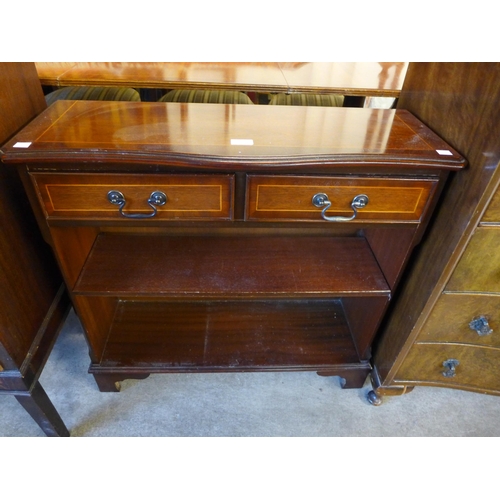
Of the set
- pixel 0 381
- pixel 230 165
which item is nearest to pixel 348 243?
pixel 230 165

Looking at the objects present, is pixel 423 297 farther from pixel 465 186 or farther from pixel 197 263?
pixel 197 263

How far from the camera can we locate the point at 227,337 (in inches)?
46.8

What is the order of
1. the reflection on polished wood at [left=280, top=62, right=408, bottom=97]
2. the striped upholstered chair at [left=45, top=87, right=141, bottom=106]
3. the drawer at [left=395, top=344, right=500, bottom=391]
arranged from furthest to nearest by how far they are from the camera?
the striped upholstered chair at [left=45, top=87, right=141, bottom=106] < the reflection on polished wood at [left=280, top=62, right=408, bottom=97] < the drawer at [left=395, top=344, right=500, bottom=391]

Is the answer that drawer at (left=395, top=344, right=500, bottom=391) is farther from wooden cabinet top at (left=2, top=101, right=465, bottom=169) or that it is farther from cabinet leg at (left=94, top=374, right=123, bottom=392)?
cabinet leg at (left=94, top=374, right=123, bottom=392)

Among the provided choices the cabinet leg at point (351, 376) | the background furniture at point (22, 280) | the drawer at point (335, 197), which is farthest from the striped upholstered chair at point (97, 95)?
the cabinet leg at point (351, 376)

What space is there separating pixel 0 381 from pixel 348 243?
0.95 metres

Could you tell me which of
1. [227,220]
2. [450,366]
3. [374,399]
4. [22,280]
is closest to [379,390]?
[374,399]

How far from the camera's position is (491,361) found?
3.34ft

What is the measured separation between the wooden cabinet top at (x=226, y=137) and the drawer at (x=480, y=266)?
6.4 inches

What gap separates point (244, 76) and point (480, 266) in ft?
3.27

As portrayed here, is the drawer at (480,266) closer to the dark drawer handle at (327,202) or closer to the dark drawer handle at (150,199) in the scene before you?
the dark drawer handle at (327,202)

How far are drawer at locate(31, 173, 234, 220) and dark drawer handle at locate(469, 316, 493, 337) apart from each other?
65cm

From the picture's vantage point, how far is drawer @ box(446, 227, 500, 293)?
78cm

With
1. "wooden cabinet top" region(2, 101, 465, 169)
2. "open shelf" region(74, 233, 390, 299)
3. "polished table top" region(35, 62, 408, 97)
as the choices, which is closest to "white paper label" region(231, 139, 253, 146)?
"wooden cabinet top" region(2, 101, 465, 169)
